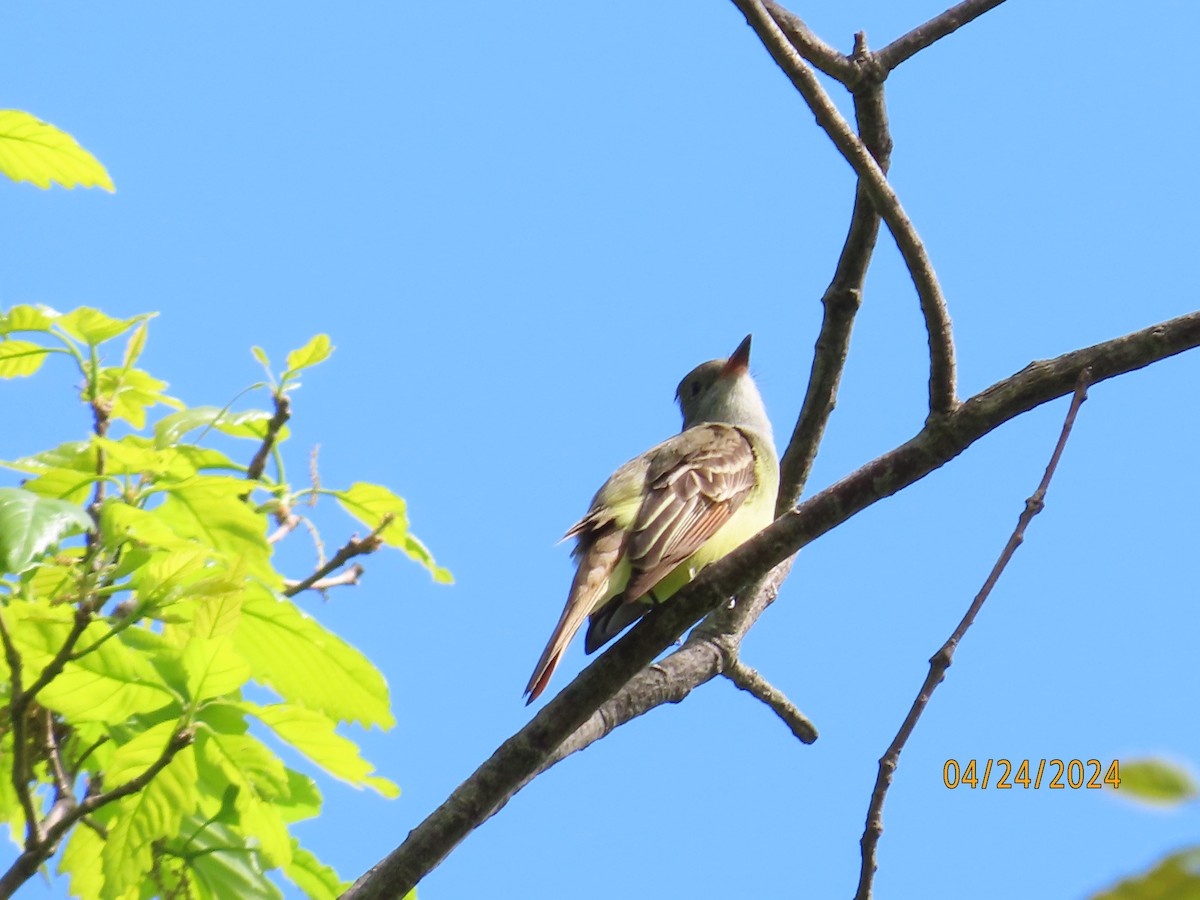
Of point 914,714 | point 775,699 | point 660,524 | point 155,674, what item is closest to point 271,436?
point 155,674

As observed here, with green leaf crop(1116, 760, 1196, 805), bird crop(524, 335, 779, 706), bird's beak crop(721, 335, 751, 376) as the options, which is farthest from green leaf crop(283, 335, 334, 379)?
bird's beak crop(721, 335, 751, 376)

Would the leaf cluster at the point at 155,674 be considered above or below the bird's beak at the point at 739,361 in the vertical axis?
below

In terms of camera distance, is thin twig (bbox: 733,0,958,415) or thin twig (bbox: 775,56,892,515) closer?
thin twig (bbox: 733,0,958,415)

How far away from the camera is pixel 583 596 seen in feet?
17.9

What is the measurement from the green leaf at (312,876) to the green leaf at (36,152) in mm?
1883

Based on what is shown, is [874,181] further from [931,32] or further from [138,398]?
[138,398]

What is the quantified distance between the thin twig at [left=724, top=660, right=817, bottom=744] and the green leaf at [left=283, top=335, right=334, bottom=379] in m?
2.97

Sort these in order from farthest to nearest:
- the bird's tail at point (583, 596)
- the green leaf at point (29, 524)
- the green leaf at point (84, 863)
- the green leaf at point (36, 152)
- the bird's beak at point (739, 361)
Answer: the bird's beak at point (739, 361) → the bird's tail at point (583, 596) → the green leaf at point (36, 152) → the green leaf at point (84, 863) → the green leaf at point (29, 524)

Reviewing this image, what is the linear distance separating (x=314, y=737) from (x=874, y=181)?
230cm

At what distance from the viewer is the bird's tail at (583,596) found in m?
4.85

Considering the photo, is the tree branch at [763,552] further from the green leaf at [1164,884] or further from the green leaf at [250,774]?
the green leaf at [1164,884]

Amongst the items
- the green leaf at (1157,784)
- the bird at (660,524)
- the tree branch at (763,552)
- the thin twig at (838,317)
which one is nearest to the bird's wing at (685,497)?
the bird at (660,524)

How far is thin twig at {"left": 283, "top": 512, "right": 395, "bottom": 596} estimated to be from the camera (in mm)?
3559

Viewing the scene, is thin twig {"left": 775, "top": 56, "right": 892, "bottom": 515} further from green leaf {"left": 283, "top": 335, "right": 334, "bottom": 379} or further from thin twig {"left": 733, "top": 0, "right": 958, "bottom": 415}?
green leaf {"left": 283, "top": 335, "right": 334, "bottom": 379}
